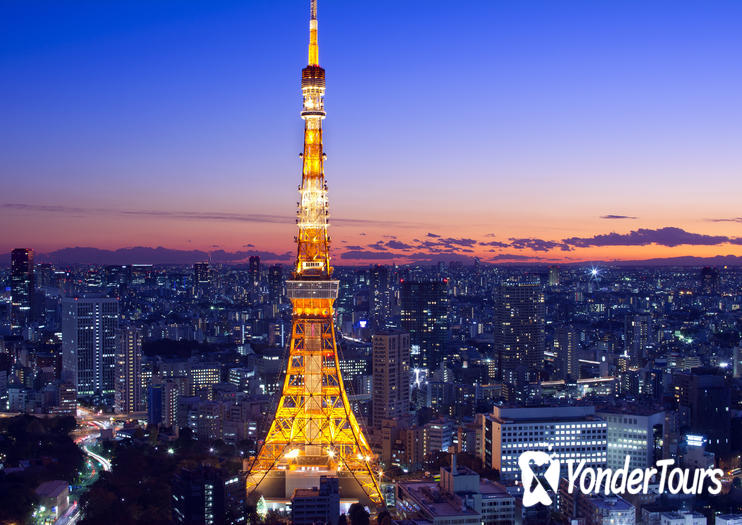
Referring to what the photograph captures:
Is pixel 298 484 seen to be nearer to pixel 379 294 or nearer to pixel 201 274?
pixel 379 294

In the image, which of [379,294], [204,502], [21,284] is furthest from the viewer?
[379,294]

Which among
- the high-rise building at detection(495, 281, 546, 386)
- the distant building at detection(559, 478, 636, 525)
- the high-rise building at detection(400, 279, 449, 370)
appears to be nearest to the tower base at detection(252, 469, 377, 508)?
the distant building at detection(559, 478, 636, 525)

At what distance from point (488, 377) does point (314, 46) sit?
2037 cm

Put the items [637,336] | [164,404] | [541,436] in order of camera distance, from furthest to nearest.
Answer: [637,336] → [164,404] → [541,436]

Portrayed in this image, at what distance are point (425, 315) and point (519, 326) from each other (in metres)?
3.91

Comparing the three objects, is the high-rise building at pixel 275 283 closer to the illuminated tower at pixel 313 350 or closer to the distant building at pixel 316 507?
the illuminated tower at pixel 313 350

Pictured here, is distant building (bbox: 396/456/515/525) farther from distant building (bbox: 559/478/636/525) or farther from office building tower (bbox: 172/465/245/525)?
office building tower (bbox: 172/465/245/525)

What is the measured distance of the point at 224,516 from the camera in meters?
13.9

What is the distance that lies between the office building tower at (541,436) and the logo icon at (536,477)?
57 centimetres

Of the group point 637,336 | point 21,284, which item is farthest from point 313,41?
point 21,284

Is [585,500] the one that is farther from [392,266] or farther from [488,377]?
[392,266]

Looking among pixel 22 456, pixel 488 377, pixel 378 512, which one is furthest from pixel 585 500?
pixel 488 377

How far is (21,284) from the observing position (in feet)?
157

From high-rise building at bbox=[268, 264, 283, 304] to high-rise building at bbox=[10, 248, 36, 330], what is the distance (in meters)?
14.0
